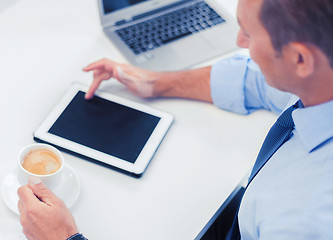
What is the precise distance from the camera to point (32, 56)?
1074 mm

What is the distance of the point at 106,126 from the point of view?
935 millimetres

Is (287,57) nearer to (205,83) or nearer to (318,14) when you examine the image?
(318,14)

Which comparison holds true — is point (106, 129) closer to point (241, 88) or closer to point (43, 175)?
point (43, 175)

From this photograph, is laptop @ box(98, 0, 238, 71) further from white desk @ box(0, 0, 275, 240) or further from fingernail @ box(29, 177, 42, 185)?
fingernail @ box(29, 177, 42, 185)

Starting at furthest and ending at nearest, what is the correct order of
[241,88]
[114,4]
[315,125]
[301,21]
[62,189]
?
[114,4] → [241,88] → [62,189] → [315,125] → [301,21]

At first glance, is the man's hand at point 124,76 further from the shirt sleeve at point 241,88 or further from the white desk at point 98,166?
the shirt sleeve at point 241,88

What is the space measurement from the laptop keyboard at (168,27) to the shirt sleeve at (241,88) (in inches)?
7.5

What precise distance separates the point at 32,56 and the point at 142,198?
486 mm

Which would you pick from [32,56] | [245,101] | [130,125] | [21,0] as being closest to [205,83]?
[245,101]

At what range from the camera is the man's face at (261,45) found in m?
0.66

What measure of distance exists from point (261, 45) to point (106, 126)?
0.40m

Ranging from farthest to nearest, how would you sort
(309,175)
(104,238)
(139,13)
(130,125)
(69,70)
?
(139,13), (69,70), (130,125), (104,238), (309,175)

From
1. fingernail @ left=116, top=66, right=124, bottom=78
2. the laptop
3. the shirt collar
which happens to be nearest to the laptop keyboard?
the laptop

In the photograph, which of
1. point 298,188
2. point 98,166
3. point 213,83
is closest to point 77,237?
point 98,166
